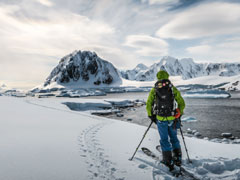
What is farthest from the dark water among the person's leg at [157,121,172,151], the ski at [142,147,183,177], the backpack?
the backpack

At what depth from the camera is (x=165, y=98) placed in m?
4.65

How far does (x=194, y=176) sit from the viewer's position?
422cm

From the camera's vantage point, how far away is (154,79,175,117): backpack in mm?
4602

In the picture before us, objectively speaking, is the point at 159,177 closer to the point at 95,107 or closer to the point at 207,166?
the point at 207,166

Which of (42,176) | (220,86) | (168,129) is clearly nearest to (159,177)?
(168,129)

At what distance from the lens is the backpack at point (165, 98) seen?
4602mm

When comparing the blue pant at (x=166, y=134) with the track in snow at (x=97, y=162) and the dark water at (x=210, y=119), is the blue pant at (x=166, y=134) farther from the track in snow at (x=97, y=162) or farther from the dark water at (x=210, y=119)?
the dark water at (x=210, y=119)

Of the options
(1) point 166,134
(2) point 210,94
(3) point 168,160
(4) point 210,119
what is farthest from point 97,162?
(2) point 210,94

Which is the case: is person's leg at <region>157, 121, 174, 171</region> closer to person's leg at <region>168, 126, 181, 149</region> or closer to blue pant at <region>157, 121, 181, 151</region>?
blue pant at <region>157, 121, 181, 151</region>

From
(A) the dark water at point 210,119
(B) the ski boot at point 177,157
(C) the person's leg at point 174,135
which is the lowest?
(A) the dark water at point 210,119

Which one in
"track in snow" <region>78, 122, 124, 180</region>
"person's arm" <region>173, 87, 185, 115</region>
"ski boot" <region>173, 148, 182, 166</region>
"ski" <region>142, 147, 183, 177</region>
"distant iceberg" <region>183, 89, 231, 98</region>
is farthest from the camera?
"distant iceberg" <region>183, 89, 231, 98</region>

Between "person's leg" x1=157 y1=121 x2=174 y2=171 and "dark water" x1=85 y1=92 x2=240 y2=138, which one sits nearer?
"person's leg" x1=157 y1=121 x2=174 y2=171

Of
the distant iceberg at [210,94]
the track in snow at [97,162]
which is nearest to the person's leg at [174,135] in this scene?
the track in snow at [97,162]

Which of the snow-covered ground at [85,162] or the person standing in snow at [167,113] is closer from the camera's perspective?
the snow-covered ground at [85,162]
